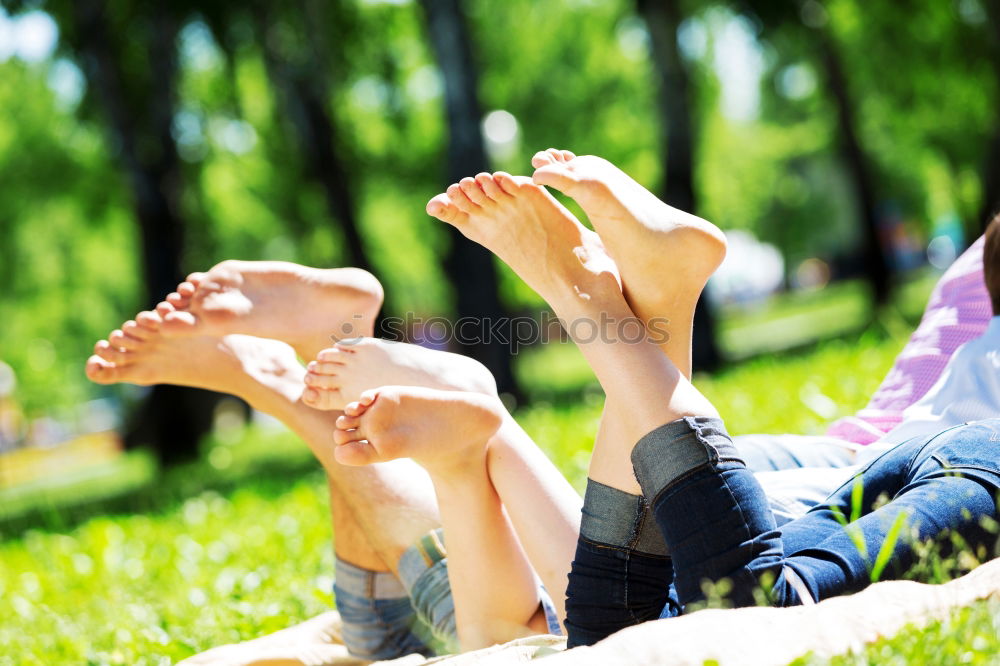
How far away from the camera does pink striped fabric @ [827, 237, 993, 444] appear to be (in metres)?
2.82

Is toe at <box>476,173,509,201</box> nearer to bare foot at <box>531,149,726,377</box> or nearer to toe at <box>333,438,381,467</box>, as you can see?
bare foot at <box>531,149,726,377</box>

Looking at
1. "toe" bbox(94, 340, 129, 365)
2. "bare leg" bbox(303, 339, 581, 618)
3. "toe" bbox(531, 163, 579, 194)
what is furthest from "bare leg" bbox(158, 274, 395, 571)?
"toe" bbox(531, 163, 579, 194)

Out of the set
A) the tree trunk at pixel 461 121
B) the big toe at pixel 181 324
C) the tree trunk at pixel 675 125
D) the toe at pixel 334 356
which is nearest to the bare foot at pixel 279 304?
the big toe at pixel 181 324

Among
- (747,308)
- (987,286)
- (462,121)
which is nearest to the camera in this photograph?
(987,286)

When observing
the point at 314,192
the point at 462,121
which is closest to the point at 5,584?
the point at 462,121

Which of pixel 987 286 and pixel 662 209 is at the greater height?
pixel 662 209

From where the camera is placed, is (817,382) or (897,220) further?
(897,220)

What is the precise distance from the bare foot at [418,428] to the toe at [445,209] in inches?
17.0

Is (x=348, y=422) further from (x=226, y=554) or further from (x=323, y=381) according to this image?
(x=226, y=554)

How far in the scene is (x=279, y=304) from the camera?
2.84 m

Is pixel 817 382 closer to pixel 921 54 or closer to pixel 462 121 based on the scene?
pixel 462 121

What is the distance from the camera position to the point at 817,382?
6.23 meters

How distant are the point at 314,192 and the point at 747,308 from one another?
992 inches

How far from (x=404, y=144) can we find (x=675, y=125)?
11.3 meters
